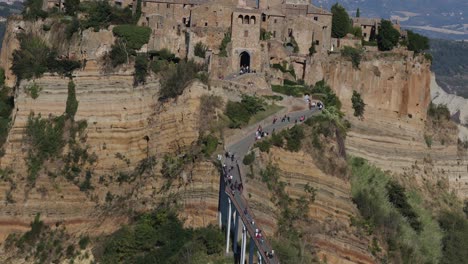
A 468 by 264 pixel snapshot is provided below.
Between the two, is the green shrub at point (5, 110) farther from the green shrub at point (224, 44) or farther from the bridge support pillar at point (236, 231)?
the bridge support pillar at point (236, 231)

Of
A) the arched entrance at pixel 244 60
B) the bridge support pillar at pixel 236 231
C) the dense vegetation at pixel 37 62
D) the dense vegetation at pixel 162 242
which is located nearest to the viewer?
the bridge support pillar at pixel 236 231

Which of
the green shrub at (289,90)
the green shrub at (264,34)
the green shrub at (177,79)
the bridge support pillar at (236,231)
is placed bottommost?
the bridge support pillar at (236,231)

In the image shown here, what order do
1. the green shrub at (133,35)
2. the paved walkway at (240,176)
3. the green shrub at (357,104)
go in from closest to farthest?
the paved walkway at (240,176) → the green shrub at (133,35) → the green shrub at (357,104)

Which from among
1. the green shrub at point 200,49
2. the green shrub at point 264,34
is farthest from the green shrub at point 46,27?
the green shrub at point 264,34

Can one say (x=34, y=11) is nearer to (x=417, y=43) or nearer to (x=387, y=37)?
(x=387, y=37)

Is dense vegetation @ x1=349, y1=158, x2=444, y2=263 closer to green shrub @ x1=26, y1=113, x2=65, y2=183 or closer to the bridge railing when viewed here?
the bridge railing

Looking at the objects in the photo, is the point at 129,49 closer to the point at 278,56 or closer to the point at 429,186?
the point at 278,56
